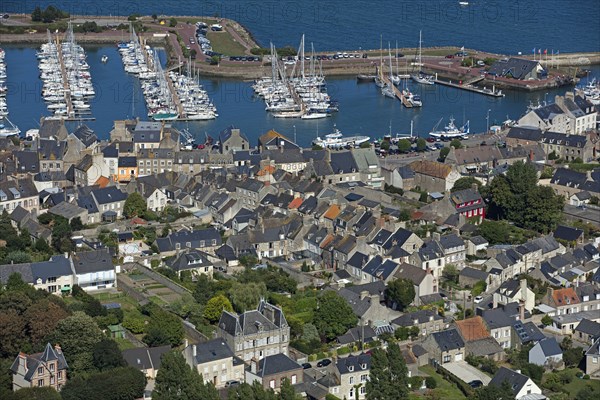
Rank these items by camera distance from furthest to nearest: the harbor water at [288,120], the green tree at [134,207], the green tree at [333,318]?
the harbor water at [288,120] < the green tree at [134,207] < the green tree at [333,318]

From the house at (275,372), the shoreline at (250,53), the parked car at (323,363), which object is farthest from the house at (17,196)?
the shoreline at (250,53)

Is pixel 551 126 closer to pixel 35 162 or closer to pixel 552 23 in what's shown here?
pixel 35 162

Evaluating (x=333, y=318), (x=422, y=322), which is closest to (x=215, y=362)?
(x=333, y=318)

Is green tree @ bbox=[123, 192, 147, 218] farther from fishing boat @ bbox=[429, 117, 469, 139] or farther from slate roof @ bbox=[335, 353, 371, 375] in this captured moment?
fishing boat @ bbox=[429, 117, 469, 139]

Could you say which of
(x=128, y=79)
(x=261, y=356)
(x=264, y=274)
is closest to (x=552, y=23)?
(x=128, y=79)

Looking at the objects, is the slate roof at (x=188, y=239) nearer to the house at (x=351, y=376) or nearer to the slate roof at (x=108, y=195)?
the slate roof at (x=108, y=195)

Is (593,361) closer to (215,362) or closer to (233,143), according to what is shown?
(215,362)
